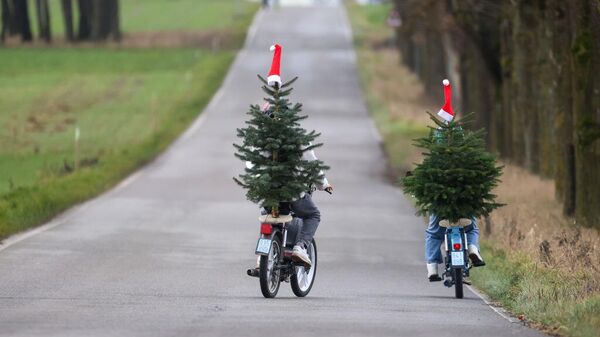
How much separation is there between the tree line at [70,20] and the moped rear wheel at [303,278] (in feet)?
196

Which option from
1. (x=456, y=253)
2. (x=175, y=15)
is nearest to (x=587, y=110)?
(x=456, y=253)

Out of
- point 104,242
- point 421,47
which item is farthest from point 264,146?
point 421,47

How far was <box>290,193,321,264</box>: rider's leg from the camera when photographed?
1574 centimetres

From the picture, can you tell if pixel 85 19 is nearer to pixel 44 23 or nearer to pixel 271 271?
pixel 44 23

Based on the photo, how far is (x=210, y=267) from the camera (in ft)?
63.3

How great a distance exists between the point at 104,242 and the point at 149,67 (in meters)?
47.6

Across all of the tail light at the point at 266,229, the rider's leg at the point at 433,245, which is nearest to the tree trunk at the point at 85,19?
the rider's leg at the point at 433,245

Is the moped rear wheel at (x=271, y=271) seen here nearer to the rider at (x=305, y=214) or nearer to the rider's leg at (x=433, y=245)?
the rider at (x=305, y=214)

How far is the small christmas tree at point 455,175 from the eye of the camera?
16156 mm

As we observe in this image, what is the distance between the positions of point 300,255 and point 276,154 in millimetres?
1018

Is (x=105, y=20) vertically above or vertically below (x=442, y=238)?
above

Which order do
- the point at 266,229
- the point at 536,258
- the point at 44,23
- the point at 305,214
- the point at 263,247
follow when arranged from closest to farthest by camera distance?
the point at 263,247 → the point at 266,229 → the point at 305,214 → the point at 536,258 → the point at 44,23

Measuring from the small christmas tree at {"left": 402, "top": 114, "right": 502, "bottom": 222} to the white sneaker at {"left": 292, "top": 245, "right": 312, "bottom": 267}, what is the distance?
4.75 ft

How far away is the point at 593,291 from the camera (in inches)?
561
